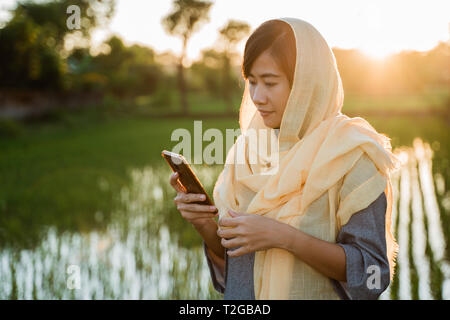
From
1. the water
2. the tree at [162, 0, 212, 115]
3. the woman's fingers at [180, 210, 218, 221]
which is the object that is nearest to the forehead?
the woman's fingers at [180, 210, 218, 221]

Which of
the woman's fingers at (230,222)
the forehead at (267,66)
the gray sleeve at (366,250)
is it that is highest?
the forehead at (267,66)

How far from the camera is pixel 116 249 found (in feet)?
12.0

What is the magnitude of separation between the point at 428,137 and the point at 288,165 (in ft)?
30.2

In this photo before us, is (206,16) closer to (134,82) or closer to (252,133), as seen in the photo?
(134,82)

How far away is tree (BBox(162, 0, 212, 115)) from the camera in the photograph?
21312mm

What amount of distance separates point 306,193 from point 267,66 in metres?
0.32

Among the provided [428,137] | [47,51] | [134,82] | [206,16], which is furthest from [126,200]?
[134,82]

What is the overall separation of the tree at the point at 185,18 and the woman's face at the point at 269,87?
19925 millimetres

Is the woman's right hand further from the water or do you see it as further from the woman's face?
the water

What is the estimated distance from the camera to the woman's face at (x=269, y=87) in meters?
1.12

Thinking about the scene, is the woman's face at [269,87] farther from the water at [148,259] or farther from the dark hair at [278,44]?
the water at [148,259]

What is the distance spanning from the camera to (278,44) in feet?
3.67

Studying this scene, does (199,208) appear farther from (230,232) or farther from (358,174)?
(358,174)
